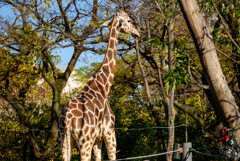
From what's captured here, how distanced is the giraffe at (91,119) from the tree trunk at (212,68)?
9.30 feet

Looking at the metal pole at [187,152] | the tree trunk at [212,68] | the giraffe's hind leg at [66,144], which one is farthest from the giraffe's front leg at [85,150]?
the tree trunk at [212,68]

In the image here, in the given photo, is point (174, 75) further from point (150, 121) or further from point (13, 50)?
point (13, 50)

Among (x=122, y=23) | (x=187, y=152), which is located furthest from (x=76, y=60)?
(x=187, y=152)

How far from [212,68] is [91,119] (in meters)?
2.92

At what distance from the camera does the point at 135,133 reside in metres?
12.2

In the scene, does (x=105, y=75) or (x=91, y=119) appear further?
(x=105, y=75)

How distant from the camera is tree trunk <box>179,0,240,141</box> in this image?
3.11 metres

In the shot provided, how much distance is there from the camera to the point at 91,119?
5586 millimetres

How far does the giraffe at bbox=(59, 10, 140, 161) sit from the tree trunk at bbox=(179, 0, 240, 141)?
284 cm

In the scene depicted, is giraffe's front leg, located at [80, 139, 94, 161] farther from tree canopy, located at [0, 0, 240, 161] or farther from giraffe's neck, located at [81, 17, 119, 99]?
tree canopy, located at [0, 0, 240, 161]

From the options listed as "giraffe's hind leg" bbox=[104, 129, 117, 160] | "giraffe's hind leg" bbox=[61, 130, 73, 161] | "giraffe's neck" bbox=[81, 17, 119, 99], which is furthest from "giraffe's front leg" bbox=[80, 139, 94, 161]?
"giraffe's neck" bbox=[81, 17, 119, 99]

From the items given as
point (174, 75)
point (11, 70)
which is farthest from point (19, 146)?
point (174, 75)

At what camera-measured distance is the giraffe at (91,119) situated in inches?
213

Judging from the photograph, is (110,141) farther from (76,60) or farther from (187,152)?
(76,60)
